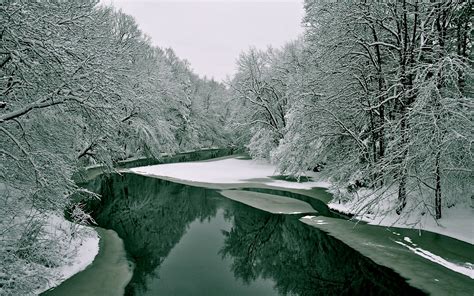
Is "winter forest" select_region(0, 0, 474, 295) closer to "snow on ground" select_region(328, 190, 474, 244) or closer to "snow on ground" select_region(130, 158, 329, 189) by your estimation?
Answer: "snow on ground" select_region(328, 190, 474, 244)

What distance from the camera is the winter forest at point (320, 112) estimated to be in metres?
6.50

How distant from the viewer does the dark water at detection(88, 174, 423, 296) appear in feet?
28.5

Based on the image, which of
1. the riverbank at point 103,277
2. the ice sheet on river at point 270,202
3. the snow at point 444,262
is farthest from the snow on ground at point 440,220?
the riverbank at point 103,277

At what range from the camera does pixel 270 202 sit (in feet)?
60.5

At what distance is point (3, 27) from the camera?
5.36 meters

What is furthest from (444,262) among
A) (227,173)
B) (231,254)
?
(227,173)

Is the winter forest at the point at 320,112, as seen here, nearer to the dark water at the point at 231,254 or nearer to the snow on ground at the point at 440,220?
the snow on ground at the point at 440,220

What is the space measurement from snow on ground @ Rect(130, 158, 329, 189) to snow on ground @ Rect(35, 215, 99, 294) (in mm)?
14816

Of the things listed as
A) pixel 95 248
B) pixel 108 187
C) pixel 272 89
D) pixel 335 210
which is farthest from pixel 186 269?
pixel 272 89

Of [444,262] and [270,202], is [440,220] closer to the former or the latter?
[444,262]

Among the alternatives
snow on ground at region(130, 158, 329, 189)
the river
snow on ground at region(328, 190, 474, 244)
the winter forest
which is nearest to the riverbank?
the river

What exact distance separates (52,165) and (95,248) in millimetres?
4989

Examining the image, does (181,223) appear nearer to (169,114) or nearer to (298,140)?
(298,140)

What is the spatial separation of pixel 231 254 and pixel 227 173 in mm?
18871
